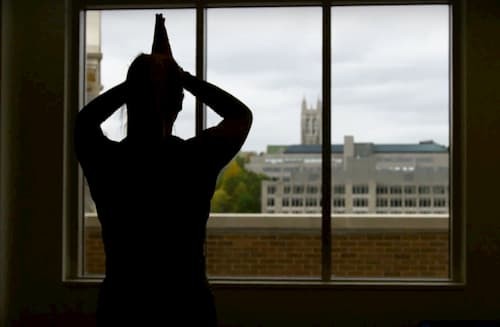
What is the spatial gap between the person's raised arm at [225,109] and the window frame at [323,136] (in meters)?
2.88

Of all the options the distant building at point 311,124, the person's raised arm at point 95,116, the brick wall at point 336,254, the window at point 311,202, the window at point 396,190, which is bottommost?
the brick wall at point 336,254

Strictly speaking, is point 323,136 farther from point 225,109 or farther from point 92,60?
point 225,109

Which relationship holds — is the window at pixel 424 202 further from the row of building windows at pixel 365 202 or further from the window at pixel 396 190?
the window at pixel 396 190

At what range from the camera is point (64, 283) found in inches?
180

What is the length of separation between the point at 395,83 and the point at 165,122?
10.2ft

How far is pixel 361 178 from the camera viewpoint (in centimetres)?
461

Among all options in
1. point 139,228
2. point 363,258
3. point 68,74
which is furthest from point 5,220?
point 139,228

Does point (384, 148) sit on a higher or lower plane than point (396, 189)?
higher

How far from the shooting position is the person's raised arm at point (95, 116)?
1.71 meters

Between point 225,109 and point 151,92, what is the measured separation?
185 millimetres

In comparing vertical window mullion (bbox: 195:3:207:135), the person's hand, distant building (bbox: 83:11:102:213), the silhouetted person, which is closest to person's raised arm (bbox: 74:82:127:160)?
the silhouetted person

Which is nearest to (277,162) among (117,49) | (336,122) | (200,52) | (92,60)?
(336,122)

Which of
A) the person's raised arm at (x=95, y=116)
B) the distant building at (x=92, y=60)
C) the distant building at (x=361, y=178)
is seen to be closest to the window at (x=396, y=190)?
the distant building at (x=361, y=178)

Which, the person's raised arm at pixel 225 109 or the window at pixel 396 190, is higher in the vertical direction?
the person's raised arm at pixel 225 109
